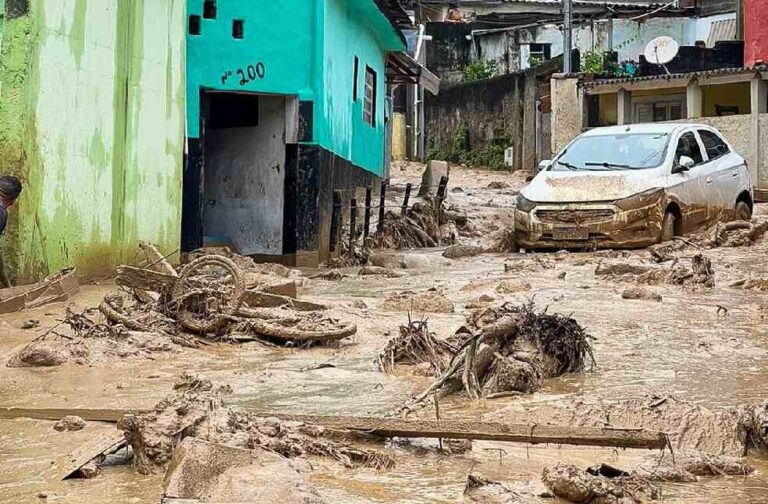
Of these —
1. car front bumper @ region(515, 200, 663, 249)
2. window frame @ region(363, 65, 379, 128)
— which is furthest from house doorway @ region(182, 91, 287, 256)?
window frame @ region(363, 65, 379, 128)

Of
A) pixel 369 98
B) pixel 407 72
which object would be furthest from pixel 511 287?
pixel 407 72

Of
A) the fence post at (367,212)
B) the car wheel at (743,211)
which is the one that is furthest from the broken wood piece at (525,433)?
the car wheel at (743,211)

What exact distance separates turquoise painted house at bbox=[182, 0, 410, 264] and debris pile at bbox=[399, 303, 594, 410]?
7.51 m

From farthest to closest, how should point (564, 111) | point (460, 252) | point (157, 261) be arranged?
point (564, 111), point (460, 252), point (157, 261)

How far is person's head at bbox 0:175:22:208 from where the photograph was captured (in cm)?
775

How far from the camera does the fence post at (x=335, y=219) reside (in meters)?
14.2

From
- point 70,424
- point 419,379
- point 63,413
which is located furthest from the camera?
point 419,379

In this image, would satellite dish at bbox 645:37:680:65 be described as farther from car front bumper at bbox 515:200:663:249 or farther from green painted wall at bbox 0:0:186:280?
green painted wall at bbox 0:0:186:280

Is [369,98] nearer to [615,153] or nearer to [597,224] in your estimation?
[615,153]

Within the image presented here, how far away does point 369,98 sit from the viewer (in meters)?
19.3

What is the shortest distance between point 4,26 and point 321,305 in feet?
10.6

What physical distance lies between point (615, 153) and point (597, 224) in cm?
131

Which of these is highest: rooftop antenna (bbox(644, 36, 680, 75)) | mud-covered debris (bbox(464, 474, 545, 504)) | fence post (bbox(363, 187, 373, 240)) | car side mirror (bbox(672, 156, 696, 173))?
rooftop antenna (bbox(644, 36, 680, 75))

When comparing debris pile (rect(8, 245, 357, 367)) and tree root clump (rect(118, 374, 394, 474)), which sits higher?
debris pile (rect(8, 245, 357, 367))
